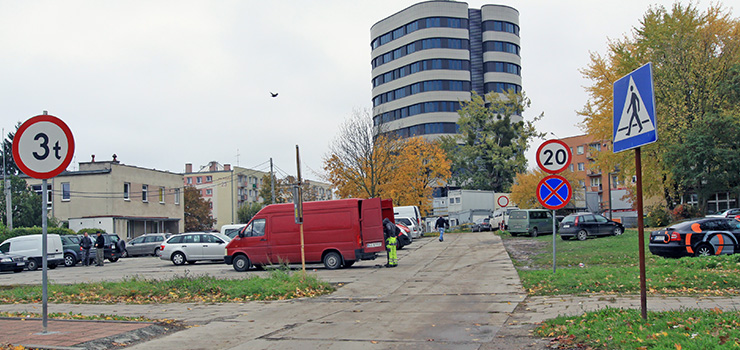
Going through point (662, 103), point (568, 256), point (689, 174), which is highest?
point (662, 103)

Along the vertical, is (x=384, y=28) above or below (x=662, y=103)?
above

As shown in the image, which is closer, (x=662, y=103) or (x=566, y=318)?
(x=566, y=318)

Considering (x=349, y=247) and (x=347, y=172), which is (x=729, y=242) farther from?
(x=347, y=172)

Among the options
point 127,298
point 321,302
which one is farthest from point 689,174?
point 127,298

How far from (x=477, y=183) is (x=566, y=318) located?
64.2 metres

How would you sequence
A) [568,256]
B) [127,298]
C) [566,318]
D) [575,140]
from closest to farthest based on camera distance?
1. [566,318]
2. [127,298]
3. [568,256]
4. [575,140]

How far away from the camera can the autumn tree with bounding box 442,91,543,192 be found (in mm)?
69125

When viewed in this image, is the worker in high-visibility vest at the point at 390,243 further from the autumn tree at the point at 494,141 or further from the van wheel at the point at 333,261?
the autumn tree at the point at 494,141

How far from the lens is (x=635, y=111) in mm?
6332

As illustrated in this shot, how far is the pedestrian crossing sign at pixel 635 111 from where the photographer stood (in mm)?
6035

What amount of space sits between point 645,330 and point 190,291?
993 cm

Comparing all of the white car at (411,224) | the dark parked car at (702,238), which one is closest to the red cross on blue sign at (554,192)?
the dark parked car at (702,238)

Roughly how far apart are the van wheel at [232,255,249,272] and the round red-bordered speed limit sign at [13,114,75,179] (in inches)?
534

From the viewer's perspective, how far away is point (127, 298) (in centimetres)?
1268
